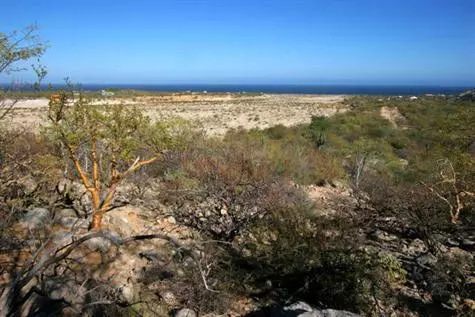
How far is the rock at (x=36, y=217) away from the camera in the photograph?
7.15 meters

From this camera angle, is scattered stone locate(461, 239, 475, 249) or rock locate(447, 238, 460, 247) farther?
rock locate(447, 238, 460, 247)

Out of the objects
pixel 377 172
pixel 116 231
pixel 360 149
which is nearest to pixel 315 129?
pixel 360 149

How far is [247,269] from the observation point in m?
6.86

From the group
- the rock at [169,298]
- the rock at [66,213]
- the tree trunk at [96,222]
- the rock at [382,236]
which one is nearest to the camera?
the rock at [169,298]

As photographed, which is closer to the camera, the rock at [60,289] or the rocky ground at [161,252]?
the rock at [60,289]

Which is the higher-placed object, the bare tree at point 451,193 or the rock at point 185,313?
the bare tree at point 451,193

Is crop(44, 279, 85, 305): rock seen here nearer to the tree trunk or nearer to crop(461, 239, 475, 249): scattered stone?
the tree trunk

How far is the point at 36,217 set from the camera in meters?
7.37

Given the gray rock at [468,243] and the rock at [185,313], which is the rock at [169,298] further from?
the gray rock at [468,243]

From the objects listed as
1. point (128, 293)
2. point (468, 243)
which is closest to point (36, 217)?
point (128, 293)

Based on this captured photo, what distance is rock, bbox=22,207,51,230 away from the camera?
23.5 ft

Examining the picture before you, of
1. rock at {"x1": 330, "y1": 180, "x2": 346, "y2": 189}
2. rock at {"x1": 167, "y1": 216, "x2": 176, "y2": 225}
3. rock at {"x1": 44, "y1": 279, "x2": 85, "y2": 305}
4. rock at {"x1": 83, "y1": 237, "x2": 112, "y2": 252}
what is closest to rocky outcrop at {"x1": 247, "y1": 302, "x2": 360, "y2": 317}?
rock at {"x1": 44, "y1": 279, "x2": 85, "y2": 305}

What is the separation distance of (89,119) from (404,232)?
660cm

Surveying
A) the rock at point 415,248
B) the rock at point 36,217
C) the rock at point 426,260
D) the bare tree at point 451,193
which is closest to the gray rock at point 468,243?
the bare tree at point 451,193
